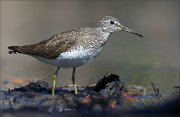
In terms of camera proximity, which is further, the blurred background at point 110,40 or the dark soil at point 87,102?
the blurred background at point 110,40

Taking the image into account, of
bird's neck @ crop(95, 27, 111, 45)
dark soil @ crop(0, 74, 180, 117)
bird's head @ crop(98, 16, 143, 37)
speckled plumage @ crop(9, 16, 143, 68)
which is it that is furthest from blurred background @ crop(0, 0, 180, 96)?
dark soil @ crop(0, 74, 180, 117)

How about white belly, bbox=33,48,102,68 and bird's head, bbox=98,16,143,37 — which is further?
bird's head, bbox=98,16,143,37

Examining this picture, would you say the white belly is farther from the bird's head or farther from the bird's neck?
the bird's head

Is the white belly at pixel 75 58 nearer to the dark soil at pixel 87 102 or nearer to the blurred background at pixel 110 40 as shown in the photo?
the dark soil at pixel 87 102

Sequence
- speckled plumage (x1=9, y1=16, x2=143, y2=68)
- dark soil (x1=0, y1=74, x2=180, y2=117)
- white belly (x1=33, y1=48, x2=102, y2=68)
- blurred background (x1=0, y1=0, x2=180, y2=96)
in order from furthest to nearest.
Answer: blurred background (x1=0, y1=0, x2=180, y2=96) → speckled plumage (x1=9, y1=16, x2=143, y2=68) → white belly (x1=33, y1=48, x2=102, y2=68) → dark soil (x1=0, y1=74, x2=180, y2=117)

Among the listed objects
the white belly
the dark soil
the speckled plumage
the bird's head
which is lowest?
the dark soil

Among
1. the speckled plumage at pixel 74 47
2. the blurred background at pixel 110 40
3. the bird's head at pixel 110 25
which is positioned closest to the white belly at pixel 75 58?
the speckled plumage at pixel 74 47

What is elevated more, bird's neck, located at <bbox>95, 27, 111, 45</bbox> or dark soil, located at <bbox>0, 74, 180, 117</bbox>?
bird's neck, located at <bbox>95, 27, 111, 45</bbox>

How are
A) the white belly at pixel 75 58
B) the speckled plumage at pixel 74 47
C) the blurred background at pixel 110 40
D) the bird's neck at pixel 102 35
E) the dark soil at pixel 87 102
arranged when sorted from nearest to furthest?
the dark soil at pixel 87 102 → the white belly at pixel 75 58 → the speckled plumage at pixel 74 47 → the bird's neck at pixel 102 35 → the blurred background at pixel 110 40

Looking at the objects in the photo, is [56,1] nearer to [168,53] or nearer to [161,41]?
[161,41]
